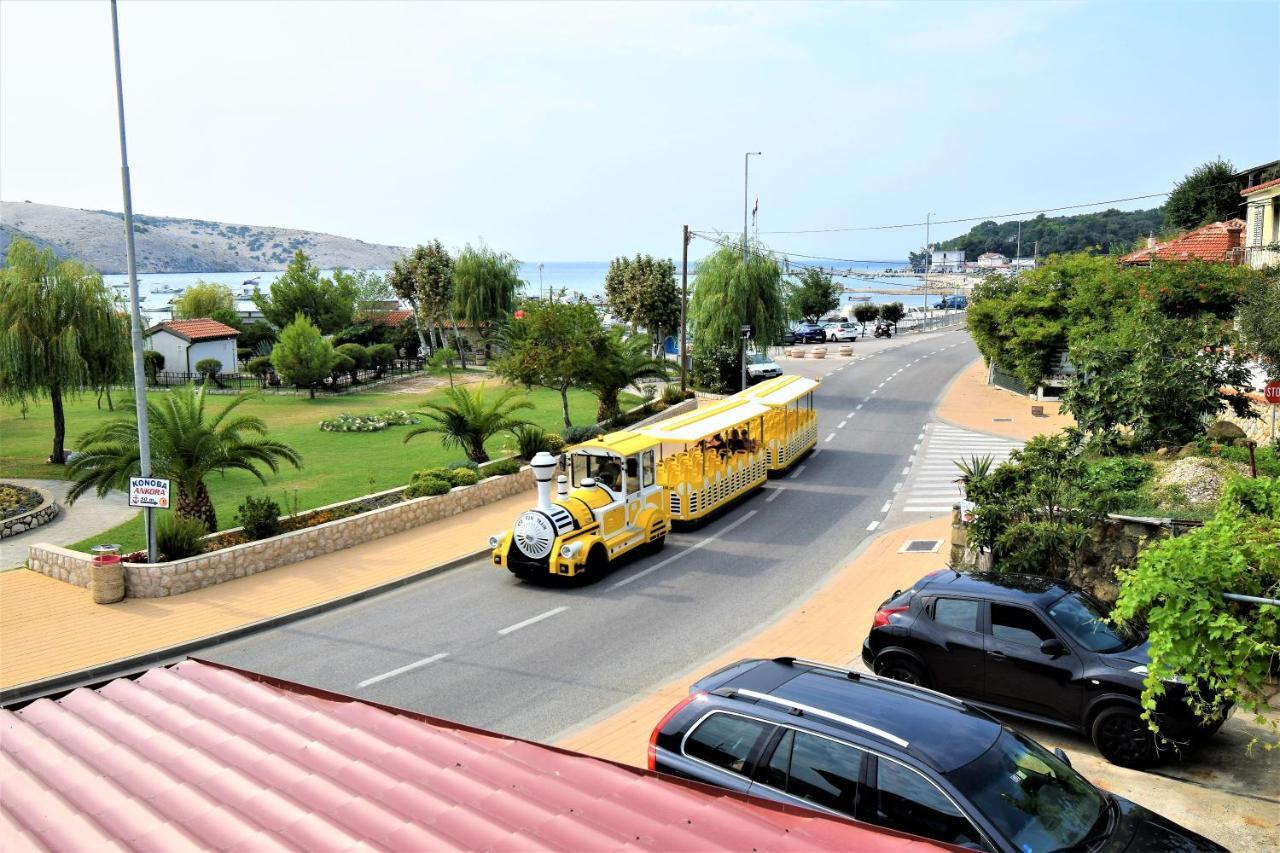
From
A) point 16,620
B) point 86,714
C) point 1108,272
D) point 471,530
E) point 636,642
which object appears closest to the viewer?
point 86,714

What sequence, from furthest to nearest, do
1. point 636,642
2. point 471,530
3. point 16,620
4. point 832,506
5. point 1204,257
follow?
point 1204,257 → point 832,506 → point 471,530 → point 16,620 → point 636,642

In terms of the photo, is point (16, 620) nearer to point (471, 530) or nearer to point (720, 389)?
point (471, 530)

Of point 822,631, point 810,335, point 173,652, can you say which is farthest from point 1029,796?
point 810,335

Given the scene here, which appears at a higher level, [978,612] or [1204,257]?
[1204,257]

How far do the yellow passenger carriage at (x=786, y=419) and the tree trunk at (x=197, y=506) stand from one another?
1354 cm

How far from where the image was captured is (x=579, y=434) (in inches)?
1164

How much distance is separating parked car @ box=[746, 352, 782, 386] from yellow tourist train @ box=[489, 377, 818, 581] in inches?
800

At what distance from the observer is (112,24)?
16.7 m

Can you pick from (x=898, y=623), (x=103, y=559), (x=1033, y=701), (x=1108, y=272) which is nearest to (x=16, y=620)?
(x=103, y=559)

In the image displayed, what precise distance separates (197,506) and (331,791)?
53.4 ft

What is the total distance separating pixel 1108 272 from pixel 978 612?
2787cm

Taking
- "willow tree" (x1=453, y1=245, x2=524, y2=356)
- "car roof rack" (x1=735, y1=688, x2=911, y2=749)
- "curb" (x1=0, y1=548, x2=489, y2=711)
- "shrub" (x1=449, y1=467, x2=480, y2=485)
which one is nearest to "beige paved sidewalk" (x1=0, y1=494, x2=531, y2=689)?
"curb" (x1=0, y1=548, x2=489, y2=711)

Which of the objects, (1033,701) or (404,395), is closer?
(1033,701)

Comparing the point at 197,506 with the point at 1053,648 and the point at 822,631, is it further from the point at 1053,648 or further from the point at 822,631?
the point at 1053,648
